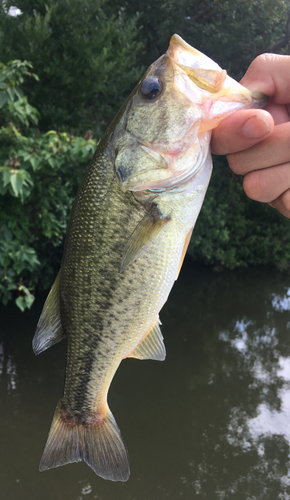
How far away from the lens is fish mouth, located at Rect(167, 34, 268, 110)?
3.92 ft

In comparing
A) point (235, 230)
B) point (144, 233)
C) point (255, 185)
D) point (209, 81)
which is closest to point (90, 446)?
point (144, 233)

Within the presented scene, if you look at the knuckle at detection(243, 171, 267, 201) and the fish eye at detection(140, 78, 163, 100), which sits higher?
the fish eye at detection(140, 78, 163, 100)

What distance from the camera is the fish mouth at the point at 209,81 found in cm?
120

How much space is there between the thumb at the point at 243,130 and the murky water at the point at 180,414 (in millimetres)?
3422

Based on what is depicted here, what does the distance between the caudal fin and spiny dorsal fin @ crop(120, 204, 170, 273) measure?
840mm

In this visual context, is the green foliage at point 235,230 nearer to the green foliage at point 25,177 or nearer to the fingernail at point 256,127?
the green foliage at point 25,177

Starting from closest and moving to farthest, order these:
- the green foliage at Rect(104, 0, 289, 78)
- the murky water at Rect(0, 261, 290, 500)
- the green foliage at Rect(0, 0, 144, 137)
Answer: the murky water at Rect(0, 261, 290, 500), the green foliage at Rect(0, 0, 144, 137), the green foliage at Rect(104, 0, 289, 78)

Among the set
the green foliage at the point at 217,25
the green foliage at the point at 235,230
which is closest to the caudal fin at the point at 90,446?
the green foliage at the point at 235,230

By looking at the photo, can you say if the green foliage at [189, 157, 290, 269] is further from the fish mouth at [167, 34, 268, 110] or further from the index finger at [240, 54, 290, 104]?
the fish mouth at [167, 34, 268, 110]

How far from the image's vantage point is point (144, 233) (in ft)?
4.32

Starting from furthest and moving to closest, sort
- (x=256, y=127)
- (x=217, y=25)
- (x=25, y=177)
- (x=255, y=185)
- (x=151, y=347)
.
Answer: (x=217, y=25) < (x=25, y=177) < (x=151, y=347) < (x=255, y=185) < (x=256, y=127)

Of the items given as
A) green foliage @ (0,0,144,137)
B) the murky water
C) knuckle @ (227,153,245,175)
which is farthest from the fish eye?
green foliage @ (0,0,144,137)

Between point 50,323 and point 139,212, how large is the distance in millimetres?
655

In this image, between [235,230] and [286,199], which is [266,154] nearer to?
[286,199]
